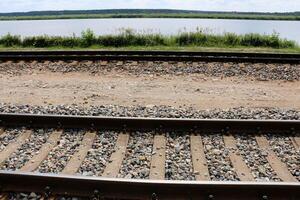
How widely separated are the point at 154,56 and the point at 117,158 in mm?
7650

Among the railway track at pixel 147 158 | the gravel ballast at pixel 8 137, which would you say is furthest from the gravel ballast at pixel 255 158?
the gravel ballast at pixel 8 137

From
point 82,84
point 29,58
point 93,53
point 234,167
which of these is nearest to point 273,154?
point 234,167

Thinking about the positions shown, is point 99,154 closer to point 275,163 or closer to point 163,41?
point 275,163

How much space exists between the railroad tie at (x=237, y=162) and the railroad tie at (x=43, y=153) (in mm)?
2999

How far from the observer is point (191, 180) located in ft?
16.8

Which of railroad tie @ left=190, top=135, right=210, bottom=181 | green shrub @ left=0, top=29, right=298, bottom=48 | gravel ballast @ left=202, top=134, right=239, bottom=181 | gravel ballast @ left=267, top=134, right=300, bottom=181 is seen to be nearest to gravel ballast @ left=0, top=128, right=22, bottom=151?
railroad tie @ left=190, top=135, right=210, bottom=181

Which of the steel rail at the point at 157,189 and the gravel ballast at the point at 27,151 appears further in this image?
the gravel ballast at the point at 27,151

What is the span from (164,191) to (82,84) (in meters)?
6.69

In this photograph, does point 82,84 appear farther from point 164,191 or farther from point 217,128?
point 164,191

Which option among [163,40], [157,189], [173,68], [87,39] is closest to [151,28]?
[163,40]

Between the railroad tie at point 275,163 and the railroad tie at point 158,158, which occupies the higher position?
the railroad tie at point 158,158

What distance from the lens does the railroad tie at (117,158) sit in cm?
551

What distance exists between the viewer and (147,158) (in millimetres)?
5953

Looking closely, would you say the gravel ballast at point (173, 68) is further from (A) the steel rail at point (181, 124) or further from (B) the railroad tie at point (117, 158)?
(B) the railroad tie at point (117, 158)
